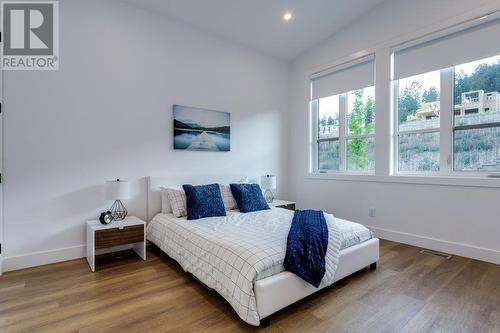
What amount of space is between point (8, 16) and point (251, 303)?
375 centimetres

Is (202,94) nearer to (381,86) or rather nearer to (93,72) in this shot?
(93,72)

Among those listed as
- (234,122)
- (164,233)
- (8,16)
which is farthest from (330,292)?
(8,16)

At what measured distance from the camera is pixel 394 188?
3.71 metres

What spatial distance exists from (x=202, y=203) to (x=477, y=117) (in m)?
3.48

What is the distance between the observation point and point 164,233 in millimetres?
3020

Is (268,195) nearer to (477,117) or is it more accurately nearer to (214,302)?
(214,302)

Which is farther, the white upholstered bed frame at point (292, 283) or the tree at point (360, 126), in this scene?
the tree at point (360, 126)

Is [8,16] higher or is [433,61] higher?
[8,16]

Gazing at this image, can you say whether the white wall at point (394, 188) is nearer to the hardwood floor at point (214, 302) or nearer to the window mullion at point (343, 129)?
the window mullion at point (343, 129)

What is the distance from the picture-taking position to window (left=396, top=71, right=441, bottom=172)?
3436mm

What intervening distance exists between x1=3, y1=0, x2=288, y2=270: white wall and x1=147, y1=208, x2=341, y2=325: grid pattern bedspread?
952mm

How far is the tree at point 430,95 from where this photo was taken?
3425mm

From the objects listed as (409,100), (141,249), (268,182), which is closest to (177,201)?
(141,249)

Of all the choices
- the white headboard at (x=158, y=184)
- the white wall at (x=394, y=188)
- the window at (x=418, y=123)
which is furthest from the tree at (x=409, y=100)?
the white headboard at (x=158, y=184)
